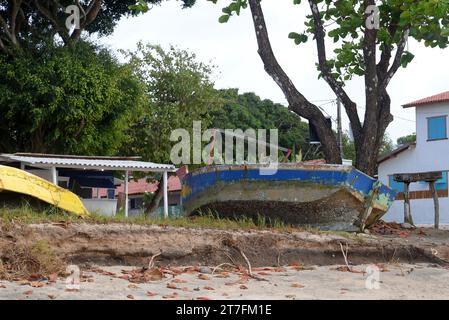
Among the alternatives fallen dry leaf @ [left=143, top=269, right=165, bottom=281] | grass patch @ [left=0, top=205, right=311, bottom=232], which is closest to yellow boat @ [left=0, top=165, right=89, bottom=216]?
grass patch @ [left=0, top=205, right=311, bottom=232]

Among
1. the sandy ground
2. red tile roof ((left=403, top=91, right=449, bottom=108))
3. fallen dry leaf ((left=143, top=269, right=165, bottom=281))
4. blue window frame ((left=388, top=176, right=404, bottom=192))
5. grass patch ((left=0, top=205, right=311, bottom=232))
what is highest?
red tile roof ((left=403, top=91, right=449, bottom=108))

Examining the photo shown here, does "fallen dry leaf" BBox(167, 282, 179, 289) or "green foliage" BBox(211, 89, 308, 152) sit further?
"green foliage" BBox(211, 89, 308, 152)

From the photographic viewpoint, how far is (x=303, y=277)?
8008 mm

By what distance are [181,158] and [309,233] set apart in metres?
16.9

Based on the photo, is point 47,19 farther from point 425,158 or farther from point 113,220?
point 425,158

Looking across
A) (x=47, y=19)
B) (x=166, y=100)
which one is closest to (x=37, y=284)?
(x=47, y=19)

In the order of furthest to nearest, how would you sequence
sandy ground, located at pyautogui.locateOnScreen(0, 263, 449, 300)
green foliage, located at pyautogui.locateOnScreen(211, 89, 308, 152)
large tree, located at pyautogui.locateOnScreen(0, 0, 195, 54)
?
green foliage, located at pyautogui.locateOnScreen(211, 89, 308, 152) < large tree, located at pyautogui.locateOnScreen(0, 0, 195, 54) < sandy ground, located at pyautogui.locateOnScreen(0, 263, 449, 300)

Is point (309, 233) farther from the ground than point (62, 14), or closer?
closer

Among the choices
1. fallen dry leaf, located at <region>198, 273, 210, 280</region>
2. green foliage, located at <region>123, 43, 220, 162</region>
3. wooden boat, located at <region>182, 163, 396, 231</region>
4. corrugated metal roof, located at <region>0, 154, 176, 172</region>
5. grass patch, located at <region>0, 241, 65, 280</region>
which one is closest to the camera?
grass patch, located at <region>0, 241, 65, 280</region>

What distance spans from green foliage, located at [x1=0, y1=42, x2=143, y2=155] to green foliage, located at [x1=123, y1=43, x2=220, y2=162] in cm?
510

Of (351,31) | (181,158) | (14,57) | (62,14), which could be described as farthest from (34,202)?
(181,158)

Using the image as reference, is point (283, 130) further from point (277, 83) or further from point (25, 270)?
point (25, 270)

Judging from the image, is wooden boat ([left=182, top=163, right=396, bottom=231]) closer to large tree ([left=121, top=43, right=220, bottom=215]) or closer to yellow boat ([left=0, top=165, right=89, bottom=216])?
yellow boat ([left=0, top=165, right=89, bottom=216])

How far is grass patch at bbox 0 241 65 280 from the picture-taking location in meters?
6.91
